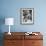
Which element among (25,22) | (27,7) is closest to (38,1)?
(27,7)

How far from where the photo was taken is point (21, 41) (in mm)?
4047

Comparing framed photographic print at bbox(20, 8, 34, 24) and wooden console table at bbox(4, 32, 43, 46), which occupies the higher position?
framed photographic print at bbox(20, 8, 34, 24)

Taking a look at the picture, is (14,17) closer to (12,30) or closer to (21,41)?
(12,30)

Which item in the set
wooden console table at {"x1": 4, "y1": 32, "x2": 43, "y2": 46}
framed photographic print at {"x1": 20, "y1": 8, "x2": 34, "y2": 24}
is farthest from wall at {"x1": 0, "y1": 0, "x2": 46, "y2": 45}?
wooden console table at {"x1": 4, "y1": 32, "x2": 43, "y2": 46}

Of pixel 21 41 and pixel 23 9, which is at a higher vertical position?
pixel 23 9

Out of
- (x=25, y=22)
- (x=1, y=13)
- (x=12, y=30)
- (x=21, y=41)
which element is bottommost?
(x=21, y=41)

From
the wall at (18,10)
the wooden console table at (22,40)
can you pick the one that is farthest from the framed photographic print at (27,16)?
the wooden console table at (22,40)

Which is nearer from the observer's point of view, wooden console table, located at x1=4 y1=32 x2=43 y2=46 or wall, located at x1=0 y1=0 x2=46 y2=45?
wooden console table, located at x1=4 y1=32 x2=43 y2=46

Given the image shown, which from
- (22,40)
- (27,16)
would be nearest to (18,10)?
(27,16)

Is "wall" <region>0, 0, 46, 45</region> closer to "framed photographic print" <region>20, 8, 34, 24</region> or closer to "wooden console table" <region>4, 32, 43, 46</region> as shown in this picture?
"framed photographic print" <region>20, 8, 34, 24</region>

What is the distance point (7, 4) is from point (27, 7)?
27.5 inches

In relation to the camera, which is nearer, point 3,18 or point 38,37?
point 38,37

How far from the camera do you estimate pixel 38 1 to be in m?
4.59

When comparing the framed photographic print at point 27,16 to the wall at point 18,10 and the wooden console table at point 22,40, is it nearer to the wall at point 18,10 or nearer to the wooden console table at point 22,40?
the wall at point 18,10
